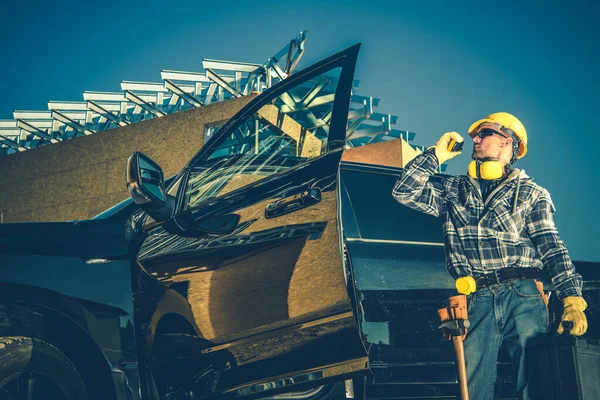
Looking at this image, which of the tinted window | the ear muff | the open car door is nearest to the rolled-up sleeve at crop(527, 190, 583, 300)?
the ear muff

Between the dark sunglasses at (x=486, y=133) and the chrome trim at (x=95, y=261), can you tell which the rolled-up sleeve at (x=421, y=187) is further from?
the chrome trim at (x=95, y=261)

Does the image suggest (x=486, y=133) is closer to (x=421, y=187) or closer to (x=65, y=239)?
(x=421, y=187)

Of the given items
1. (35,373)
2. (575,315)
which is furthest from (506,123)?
(35,373)

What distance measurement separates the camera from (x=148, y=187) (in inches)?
96.8

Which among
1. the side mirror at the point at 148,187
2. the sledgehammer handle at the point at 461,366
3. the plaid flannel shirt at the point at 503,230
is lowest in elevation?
the sledgehammer handle at the point at 461,366

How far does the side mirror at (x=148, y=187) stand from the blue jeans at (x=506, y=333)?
1468 millimetres

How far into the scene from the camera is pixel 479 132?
2.94 meters

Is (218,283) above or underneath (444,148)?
underneath

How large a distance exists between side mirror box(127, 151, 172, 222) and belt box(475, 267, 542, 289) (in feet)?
4.73

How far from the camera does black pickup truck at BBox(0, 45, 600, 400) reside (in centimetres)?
242

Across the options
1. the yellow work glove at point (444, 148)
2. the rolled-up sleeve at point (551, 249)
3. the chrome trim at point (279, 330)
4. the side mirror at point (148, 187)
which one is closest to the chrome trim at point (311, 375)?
the chrome trim at point (279, 330)

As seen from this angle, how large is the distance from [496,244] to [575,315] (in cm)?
44

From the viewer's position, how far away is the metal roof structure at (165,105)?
551 inches

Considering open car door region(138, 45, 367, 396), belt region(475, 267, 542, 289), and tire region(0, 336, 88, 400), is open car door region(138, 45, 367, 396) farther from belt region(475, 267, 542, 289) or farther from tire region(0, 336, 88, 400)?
belt region(475, 267, 542, 289)
